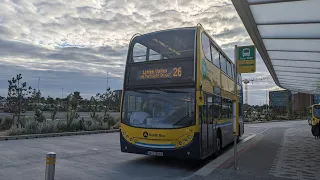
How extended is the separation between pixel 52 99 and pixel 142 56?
147 ft

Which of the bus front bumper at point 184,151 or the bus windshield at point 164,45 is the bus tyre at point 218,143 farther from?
the bus windshield at point 164,45

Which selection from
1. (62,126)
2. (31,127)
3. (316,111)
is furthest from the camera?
(316,111)

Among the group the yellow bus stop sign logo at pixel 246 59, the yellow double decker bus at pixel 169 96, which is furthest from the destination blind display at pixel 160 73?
the yellow bus stop sign logo at pixel 246 59

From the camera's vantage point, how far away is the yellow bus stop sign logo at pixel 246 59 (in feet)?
26.5

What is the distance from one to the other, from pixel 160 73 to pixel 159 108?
3.73 ft

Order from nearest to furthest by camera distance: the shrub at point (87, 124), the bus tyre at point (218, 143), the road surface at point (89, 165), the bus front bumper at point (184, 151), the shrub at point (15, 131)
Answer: the road surface at point (89, 165) → the bus front bumper at point (184, 151) → the bus tyre at point (218, 143) → the shrub at point (15, 131) → the shrub at point (87, 124)

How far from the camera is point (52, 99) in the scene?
50.3 m

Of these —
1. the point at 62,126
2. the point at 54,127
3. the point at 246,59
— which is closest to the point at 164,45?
the point at 246,59

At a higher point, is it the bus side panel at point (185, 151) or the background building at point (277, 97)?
the background building at point (277, 97)

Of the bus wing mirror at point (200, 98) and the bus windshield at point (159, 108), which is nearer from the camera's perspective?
the bus wing mirror at point (200, 98)

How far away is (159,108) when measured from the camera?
8875 millimetres

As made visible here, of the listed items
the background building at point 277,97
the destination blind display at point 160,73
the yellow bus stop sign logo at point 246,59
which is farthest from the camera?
the background building at point 277,97

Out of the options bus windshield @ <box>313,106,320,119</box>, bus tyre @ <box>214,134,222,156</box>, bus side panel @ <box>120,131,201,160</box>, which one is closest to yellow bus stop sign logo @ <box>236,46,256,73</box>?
bus side panel @ <box>120,131,201,160</box>

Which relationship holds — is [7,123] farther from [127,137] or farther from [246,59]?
[246,59]
